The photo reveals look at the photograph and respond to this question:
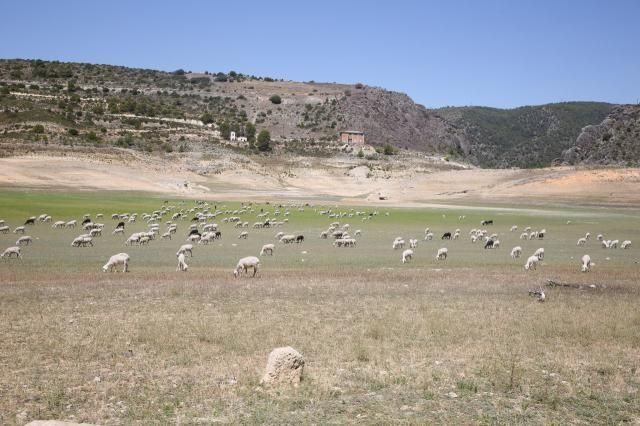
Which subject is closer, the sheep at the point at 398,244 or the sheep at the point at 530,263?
the sheep at the point at 530,263

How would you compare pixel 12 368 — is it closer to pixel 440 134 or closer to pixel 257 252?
pixel 257 252

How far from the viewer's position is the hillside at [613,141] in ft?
380

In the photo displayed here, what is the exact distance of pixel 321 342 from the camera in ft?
46.8

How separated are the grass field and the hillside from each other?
316 ft

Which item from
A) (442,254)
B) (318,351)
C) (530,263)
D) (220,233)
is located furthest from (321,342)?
(220,233)

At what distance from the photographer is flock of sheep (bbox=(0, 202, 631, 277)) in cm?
2745

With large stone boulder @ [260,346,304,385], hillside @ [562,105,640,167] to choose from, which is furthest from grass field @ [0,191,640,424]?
hillside @ [562,105,640,167]

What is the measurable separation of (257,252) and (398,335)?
19.2 meters

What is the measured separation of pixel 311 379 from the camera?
11.5 metres

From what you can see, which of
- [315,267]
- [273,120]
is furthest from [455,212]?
[273,120]

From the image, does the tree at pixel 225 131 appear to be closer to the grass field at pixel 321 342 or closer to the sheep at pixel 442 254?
the sheep at pixel 442 254

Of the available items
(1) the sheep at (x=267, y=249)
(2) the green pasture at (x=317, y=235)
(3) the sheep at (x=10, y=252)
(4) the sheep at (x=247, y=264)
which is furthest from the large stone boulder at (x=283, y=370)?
(3) the sheep at (x=10, y=252)

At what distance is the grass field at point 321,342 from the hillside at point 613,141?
316 feet

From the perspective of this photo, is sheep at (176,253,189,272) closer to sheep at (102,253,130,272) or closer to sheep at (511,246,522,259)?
sheep at (102,253,130,272)
